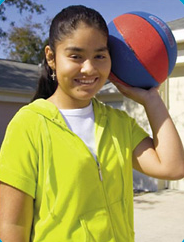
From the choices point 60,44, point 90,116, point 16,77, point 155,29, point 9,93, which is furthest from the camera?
point 16,77

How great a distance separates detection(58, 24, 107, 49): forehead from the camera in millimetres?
1838

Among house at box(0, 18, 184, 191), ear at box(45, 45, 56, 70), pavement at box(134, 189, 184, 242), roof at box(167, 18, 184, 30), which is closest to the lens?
ear at box(45, 45, 56, 70)

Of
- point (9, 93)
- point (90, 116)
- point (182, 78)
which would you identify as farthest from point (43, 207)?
point (9, 93)

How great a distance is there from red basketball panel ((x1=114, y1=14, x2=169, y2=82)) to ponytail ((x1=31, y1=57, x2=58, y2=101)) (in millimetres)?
453

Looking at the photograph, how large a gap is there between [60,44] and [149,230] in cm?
462

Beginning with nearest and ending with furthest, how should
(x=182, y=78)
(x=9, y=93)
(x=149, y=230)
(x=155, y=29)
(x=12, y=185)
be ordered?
1. (x=12, y=185)
2. (x=155, y=29)
3. (x=149, y=230)
4. (x=182, y=78)
5. (x=9, y=93)

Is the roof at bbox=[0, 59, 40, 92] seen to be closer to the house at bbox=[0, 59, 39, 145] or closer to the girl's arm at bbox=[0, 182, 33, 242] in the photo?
the house at bbox=[0, 59, 39, 145]

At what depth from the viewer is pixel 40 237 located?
1.73m

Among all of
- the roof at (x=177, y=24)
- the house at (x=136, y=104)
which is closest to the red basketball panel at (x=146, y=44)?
the house at (x=136, y=104)

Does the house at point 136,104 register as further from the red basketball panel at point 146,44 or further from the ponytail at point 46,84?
the ponytail at point 46,84

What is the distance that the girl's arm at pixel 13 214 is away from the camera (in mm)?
1710

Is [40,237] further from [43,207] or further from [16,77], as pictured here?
[16,77]

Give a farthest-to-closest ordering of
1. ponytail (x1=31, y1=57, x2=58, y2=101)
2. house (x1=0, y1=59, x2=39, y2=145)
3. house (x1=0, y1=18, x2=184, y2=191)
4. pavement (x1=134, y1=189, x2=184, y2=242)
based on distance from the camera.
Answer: house (x1=0, y1=59, x2=39, y2=145)
house (x1=0, y1=18, x2=184, y2=191)
pavement (x1=134, y1=189, x2=184, y2=242)
ponytail (x1=31, y1=57, x2=58, y2=101)

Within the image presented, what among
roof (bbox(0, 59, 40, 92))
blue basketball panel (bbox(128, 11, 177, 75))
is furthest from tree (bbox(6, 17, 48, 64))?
blue basketball panel (bbox(128, 11, 177, 75))
